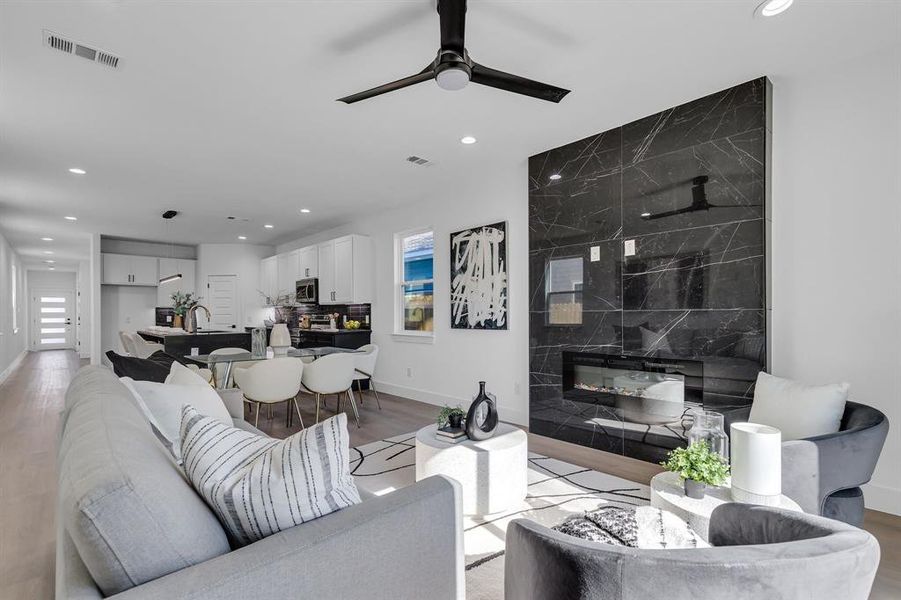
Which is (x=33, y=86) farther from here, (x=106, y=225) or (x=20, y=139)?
(x=106, y=225)

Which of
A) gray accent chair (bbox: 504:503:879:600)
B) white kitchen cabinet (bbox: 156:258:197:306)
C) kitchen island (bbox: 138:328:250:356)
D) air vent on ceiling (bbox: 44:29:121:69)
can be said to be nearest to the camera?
gray accent chair (bbox: 504:503:879:600)

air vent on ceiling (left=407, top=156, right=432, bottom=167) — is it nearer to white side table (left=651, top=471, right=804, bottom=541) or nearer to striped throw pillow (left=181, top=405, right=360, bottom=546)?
white side table (left=651, top=471, right=804, bottom=541)

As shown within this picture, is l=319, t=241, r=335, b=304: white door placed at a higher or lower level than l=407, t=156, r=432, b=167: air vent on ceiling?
lower

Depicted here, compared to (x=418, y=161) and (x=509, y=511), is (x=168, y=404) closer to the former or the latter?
(x=509, y=511)

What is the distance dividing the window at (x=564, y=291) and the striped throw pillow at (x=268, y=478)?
3162 millimetres

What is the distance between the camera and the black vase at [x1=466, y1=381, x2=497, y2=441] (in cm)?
258

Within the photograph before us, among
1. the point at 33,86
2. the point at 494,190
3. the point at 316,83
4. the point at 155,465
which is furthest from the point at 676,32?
the point at 33,86

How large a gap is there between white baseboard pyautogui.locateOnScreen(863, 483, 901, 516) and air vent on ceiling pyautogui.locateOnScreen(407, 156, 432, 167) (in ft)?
13.5

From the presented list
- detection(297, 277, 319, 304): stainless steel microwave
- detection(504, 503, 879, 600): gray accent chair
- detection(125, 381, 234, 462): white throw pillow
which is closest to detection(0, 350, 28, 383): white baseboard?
detection(297, 277, 319, 304): stainless steel microwave

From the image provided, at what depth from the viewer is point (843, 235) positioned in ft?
8.95

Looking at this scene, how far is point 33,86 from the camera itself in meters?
2.88

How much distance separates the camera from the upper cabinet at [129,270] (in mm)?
8250

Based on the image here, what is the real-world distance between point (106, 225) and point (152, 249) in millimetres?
1678

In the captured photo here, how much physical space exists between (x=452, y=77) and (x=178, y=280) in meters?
8.82
